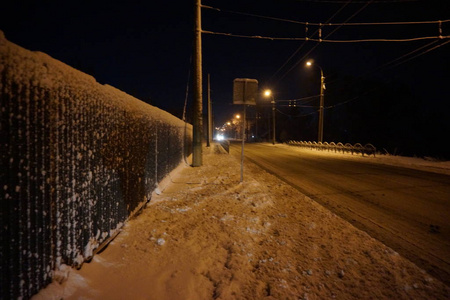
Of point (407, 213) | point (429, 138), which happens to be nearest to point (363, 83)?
point (429, 138)

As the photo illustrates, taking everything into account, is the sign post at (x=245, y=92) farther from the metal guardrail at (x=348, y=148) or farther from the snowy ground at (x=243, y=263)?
the metal guardrail at (x=348, y=148)

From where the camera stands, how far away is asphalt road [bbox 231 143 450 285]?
3318 mm

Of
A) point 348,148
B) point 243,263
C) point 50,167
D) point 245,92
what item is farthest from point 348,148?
point 50,167

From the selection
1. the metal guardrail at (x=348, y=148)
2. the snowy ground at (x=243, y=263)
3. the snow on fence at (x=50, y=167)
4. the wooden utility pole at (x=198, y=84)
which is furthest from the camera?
the metal guardrail at (x=348, y=148)

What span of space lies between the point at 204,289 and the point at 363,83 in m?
43.3

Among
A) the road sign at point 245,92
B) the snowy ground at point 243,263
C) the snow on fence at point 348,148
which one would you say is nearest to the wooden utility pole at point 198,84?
the road sign at point 245,92

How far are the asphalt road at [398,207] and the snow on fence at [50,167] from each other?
4027mm

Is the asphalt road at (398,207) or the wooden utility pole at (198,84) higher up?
the wooden utility pole at (198,84)

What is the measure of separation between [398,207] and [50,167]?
6.30 metres

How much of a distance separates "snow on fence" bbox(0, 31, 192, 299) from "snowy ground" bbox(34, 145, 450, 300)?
0.99 ft

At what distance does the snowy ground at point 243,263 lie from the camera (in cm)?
235

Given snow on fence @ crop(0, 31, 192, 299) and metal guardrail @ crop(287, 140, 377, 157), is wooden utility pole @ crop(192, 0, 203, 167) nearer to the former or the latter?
snow on fence @ crop(0, 31, 192, 299)

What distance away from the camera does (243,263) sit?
2.86 m

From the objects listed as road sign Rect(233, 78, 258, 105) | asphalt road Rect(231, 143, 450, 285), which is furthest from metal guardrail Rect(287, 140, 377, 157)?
road sign Rect(233, 78, 258, 105)
